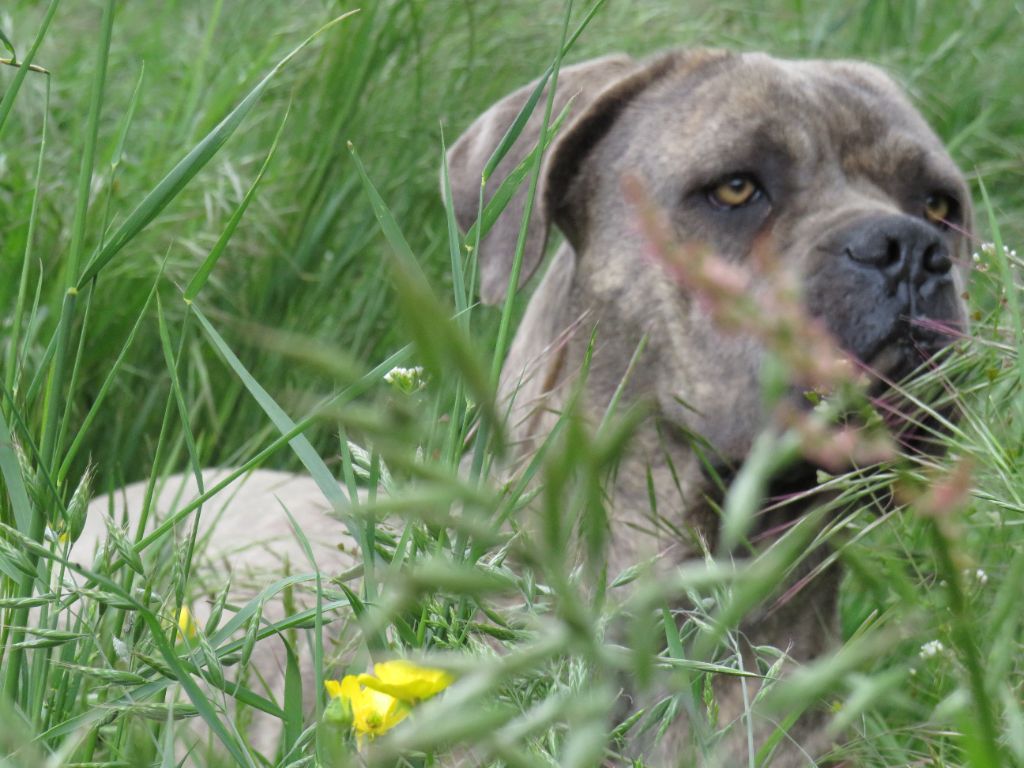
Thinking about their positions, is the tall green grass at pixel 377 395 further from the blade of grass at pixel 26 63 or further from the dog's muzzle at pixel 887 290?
the dog's muzzle at pixel 887 290

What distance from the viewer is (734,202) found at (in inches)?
96.3

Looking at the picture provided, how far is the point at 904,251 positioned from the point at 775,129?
48 centimetres

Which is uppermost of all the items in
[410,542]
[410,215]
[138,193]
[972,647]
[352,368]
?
[352,368]

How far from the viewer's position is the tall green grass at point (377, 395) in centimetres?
48

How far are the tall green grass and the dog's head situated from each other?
0.18 m

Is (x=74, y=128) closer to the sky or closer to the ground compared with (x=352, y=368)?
closer to the ground

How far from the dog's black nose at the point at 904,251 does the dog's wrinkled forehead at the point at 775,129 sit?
1.23 feet

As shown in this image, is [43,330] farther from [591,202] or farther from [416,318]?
[416,318]

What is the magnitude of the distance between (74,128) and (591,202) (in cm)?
133

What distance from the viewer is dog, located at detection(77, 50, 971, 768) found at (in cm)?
212

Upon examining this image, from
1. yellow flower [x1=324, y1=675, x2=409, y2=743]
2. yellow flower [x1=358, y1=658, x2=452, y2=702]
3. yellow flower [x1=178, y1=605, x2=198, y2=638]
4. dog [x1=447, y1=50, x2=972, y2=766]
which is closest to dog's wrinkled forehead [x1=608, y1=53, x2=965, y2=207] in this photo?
dog [x1=447, y1=50, x2=972, y2=766]

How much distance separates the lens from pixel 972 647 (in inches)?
17.4

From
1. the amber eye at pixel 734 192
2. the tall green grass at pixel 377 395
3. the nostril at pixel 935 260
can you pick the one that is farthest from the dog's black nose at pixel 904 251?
the amber eye at pixel 734 192

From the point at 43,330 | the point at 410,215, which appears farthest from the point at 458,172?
the point at 43,330
